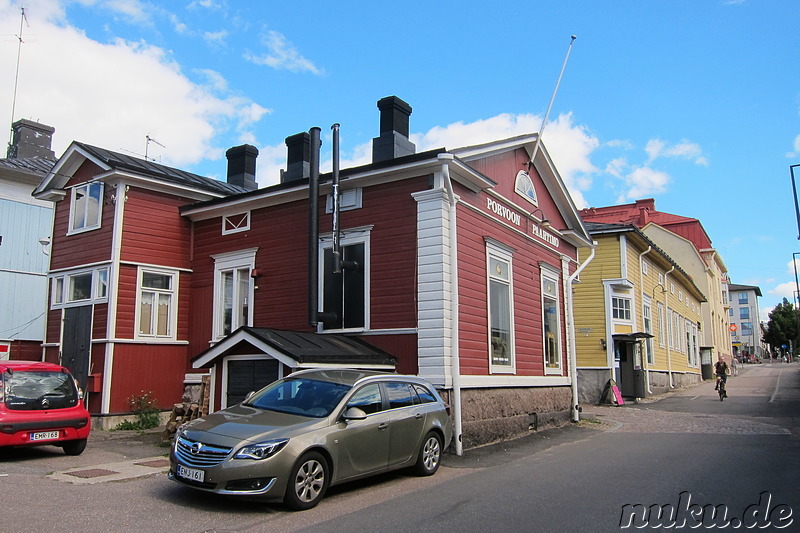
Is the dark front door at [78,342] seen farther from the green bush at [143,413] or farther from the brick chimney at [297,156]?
the brick chimney at [297,156]

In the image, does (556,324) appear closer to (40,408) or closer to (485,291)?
(485,291)

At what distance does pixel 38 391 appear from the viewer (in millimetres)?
10312

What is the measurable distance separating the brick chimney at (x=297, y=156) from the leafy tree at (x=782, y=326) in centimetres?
9210

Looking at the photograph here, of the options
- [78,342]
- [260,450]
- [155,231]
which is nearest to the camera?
[260,450]

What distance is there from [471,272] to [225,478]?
24.3ft

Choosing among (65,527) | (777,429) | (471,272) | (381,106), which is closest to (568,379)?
(777,429)

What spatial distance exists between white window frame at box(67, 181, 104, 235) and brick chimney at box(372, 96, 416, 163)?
21.8 feet

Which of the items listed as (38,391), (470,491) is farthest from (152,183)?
(470,491)

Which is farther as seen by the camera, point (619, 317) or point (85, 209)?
point (619, 317)

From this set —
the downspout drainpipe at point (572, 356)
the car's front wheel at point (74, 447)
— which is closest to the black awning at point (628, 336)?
the downspout drainpipe at point (572, 356)

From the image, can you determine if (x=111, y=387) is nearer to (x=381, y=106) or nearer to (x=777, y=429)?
(x=381, y=106)

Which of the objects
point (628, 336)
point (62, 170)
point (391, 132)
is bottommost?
point (628, 336)

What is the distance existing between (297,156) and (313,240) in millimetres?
4627

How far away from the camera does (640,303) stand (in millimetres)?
27328
